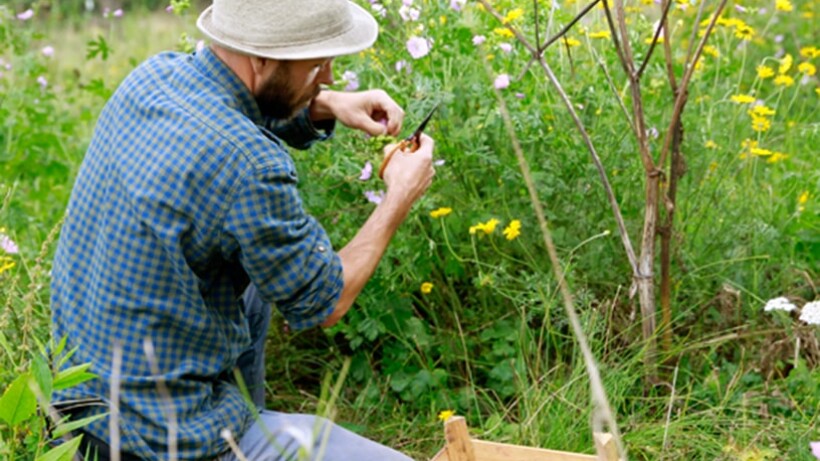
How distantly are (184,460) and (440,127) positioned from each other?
42.8 inches

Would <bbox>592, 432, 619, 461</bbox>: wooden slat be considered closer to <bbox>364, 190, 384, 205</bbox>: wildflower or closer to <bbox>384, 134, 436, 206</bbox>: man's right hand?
<bbox>384, 134, 436, 206</bbox>: man's right hand

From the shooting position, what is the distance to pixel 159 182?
6.67 feet

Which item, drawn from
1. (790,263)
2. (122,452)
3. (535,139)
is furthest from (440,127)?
(122,452)

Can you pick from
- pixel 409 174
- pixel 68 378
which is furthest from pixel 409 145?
pixel 68 378

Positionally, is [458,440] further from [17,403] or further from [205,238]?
[17,403]

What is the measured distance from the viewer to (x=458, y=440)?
2.30m

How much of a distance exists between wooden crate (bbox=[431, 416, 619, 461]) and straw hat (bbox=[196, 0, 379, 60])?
74cm

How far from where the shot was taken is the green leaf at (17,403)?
72.6 inches

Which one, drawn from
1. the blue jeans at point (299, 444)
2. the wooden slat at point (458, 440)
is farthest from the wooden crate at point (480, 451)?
the blue jeans at point (299, 444)

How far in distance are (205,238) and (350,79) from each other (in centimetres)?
96

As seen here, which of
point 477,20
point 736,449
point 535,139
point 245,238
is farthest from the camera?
point 477,20

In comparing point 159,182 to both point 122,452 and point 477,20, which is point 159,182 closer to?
point 122,452

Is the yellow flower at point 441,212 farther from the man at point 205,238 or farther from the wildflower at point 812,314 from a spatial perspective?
the wildflower at point 812,314

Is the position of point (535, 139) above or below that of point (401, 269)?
above
